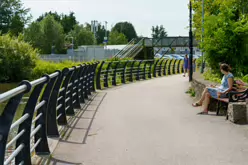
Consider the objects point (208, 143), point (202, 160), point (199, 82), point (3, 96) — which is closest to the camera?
point (3, 96)

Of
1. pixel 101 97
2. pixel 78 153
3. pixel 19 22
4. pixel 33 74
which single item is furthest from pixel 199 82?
pixel 19 22

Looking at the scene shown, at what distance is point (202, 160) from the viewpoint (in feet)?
22.8

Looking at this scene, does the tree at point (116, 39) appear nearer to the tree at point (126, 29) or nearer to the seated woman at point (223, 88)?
the tree at point (126, 29)

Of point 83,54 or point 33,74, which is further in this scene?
point 83,54

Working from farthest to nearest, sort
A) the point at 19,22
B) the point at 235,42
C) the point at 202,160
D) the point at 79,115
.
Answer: the point at 19,22, the point at 235,42, the point at 79,115, the point at 202,160

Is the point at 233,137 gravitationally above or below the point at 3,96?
below

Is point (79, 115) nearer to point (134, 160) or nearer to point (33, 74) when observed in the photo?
point (134, 160)

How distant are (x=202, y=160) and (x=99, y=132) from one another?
287 cm

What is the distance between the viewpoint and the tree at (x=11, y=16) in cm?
9025

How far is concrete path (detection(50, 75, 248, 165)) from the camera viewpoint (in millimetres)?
7020

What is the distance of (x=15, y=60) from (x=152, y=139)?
31.8m

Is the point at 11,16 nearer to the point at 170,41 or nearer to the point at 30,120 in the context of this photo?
the point at 170,41

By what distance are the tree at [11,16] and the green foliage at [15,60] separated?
51.3 meters

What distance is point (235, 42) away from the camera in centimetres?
1597
